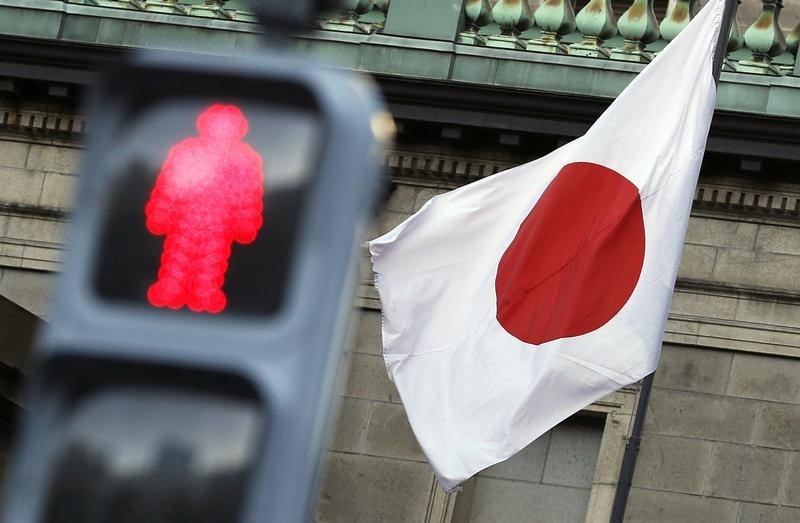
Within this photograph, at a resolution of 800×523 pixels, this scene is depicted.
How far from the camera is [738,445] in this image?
14180 millimetres

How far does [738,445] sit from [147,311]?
1114 cm

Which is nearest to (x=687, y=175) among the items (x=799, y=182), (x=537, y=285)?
(x=537, y=285)

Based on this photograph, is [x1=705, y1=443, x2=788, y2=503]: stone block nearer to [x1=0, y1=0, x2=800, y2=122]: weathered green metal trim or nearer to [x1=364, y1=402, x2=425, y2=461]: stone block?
[x1=364, y1=402, x2=425, y2=461]: stone block

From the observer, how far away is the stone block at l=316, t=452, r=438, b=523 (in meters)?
14.7

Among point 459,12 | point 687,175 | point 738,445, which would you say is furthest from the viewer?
point 459,12

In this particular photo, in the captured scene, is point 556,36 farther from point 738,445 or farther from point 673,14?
point 738,445

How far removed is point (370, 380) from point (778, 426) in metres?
3.09

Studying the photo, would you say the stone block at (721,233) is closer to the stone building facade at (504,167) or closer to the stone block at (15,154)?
the stone building facade at (504,167)

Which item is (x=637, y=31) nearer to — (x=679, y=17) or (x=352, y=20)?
(x=679, y=17)

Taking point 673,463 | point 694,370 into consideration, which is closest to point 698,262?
point 694,370

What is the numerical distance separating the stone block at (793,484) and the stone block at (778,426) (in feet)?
0.28

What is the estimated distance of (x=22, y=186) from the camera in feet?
52.3

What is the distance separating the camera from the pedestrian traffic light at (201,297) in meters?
3.38

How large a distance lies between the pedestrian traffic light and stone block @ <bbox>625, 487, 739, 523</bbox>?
35.9 ft
